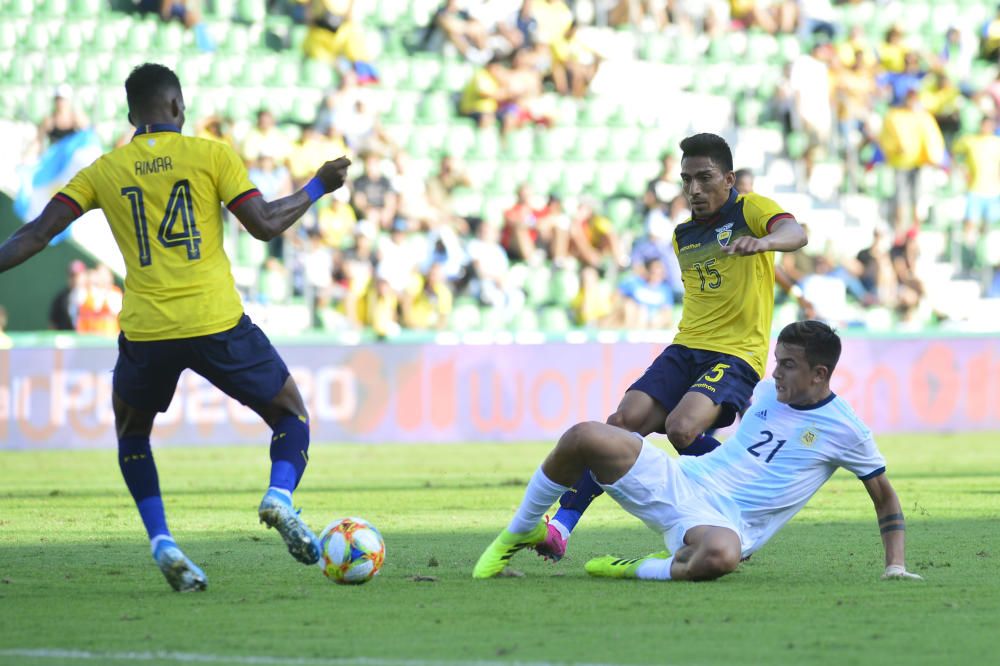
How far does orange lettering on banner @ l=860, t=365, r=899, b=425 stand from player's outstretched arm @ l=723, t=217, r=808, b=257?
11.9m

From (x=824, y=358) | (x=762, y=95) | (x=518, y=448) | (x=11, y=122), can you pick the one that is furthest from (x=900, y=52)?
(x=824, y=358)

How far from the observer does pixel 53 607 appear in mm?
6297

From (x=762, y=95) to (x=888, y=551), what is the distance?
686 inches

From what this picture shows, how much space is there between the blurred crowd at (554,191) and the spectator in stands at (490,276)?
20mm

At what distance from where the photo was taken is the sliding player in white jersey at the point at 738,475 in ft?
22.4

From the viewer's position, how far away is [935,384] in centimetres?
1955

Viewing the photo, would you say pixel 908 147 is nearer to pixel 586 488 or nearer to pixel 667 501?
pixel 586 488

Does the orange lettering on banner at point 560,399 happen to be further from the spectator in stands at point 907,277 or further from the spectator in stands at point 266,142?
the spectator in stands at point 907,277

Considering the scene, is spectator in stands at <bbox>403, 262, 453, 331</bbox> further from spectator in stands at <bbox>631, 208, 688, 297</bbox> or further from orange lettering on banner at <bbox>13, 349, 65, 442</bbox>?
orange lettering on banner at <bbox>13, 349, 65, 442</bbox>

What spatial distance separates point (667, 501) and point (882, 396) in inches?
516

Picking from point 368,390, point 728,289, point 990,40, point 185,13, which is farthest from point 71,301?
point 990,40

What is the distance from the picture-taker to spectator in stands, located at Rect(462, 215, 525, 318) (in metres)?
19.0

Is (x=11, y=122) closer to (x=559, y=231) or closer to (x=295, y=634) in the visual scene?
(x=559, y=231)

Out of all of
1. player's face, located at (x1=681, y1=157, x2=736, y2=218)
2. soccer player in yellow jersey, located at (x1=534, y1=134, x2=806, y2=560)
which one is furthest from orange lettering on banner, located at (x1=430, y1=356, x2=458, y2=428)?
player's face, located at (x1=681, y1=157, x2=736, y2=218)
